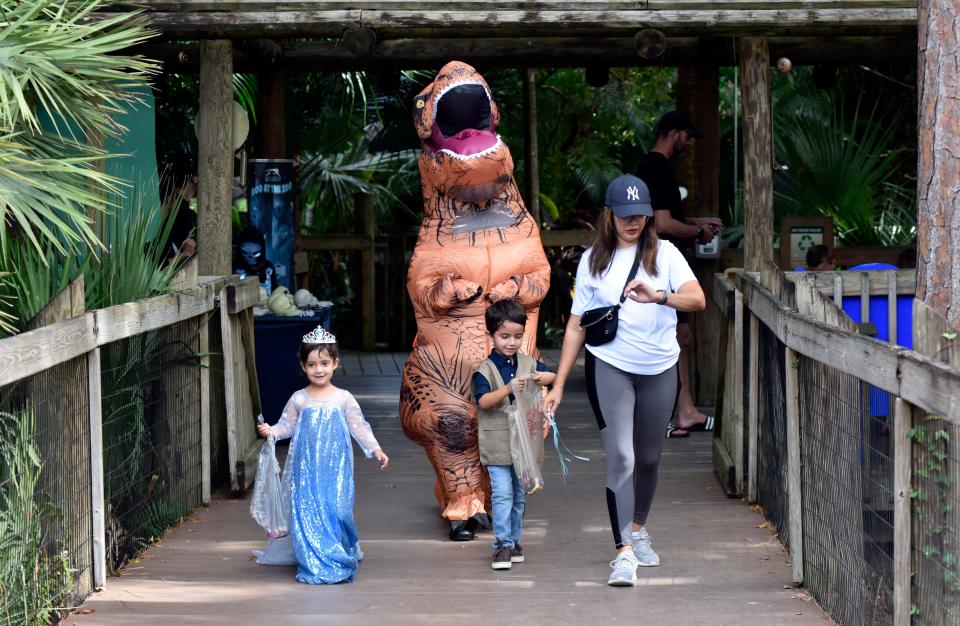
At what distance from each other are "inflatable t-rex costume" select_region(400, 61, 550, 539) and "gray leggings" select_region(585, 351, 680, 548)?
0.86m

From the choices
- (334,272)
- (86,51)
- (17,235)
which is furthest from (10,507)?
(334,272)

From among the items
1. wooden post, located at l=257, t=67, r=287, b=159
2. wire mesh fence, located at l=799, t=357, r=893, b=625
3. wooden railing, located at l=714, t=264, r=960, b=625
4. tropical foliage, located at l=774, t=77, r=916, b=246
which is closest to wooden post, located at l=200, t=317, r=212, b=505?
wooden railing, located at l=714, t=264, r=960, b=625

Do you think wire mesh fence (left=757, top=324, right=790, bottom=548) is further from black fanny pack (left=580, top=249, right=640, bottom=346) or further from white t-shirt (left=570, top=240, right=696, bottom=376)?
black fanny pack (left=580, top=249, right=640, bottom=346)

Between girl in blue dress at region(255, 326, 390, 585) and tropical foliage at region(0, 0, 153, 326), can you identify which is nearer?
tropical foliage at region(0, 0, 153, 326)

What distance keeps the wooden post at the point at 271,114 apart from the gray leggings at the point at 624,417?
5.94m

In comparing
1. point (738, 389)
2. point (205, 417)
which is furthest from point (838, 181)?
point (205, 417)

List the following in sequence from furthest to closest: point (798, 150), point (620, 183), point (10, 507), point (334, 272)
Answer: point (334, 272), point (798, 150), point (620, 183), point (10, 507)

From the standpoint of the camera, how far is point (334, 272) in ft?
49.2

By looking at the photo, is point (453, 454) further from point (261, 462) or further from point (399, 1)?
point (399, 1)

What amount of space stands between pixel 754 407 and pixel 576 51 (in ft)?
12.6

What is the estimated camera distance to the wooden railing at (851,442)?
3301 mm

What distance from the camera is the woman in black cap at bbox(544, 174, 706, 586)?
4.90 metres

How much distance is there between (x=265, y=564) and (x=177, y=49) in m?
4.84

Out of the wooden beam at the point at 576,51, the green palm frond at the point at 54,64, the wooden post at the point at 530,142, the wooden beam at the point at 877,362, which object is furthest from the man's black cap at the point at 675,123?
the wooden post at the point at 530,142
